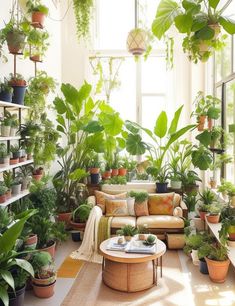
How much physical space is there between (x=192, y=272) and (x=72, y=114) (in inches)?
125

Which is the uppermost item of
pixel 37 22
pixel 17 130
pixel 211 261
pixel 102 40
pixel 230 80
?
pixel 102 40

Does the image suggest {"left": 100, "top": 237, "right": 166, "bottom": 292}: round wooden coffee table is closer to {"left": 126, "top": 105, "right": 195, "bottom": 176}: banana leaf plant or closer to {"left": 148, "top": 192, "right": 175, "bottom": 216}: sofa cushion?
{"left": 148, "top": 192, "right": 175, "bottom": 216}: sofa cushion

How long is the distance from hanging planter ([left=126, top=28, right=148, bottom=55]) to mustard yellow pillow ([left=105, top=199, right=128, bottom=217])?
2528 mm

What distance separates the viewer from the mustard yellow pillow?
544 centimetres

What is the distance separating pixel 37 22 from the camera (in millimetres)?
4152

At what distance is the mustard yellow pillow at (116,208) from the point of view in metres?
5.44

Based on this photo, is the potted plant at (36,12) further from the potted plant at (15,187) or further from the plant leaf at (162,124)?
the plant leaf at (162,124)

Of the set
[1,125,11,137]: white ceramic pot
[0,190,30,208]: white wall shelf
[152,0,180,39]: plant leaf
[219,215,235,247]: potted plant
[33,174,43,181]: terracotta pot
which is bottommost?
[219,215,235,247]: potted plant

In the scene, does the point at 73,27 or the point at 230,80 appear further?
the point at 73,27

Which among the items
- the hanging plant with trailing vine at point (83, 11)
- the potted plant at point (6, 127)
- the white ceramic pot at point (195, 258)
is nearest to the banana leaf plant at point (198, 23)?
the hanging plant with trailing vine at point (83, 11)

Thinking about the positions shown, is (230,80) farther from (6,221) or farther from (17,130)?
(6,221)

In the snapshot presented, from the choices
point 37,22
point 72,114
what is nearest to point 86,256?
point 72,114

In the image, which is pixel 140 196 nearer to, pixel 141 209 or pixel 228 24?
pixel 141 209

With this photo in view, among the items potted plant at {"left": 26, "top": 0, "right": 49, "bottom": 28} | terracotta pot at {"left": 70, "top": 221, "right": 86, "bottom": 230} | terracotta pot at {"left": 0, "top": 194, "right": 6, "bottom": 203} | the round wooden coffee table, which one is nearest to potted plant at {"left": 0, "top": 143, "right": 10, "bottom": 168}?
terracotta pot at {"left": 0, "top": 194, "right": 6, "bottom": 203}
